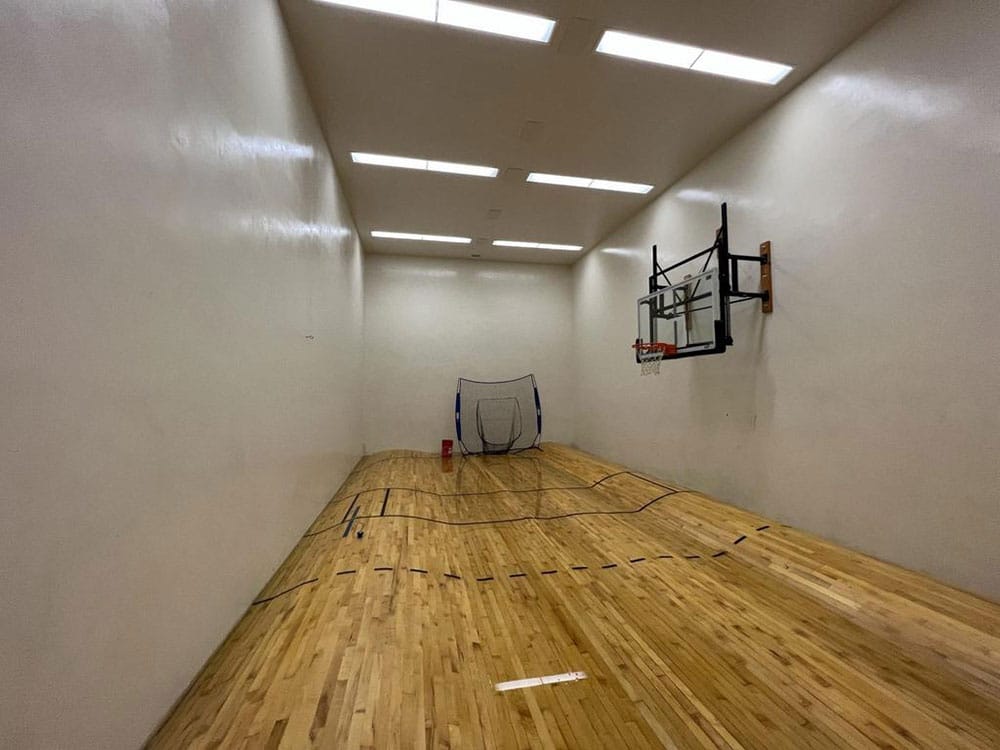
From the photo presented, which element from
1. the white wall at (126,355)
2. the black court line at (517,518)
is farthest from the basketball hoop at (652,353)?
the white wall at (126,355)

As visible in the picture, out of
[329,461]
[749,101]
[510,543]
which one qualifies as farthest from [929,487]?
[329,461]

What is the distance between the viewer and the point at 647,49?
9.14ft

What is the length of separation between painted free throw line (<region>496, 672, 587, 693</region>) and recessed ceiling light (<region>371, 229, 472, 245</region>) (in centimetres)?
594

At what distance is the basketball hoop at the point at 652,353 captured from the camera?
4.12 metres

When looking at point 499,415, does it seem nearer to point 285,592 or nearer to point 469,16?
point 285,592

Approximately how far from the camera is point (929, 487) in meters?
2.22

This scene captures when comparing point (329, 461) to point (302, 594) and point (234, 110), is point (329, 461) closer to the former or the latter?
point (302, 594)

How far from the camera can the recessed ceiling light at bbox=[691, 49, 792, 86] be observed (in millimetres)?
2859

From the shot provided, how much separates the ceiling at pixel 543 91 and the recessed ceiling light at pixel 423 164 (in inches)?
3.8

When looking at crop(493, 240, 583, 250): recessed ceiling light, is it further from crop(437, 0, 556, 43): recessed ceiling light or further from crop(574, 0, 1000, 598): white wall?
crop(437, 0, 556, 43): recessed ceiling light

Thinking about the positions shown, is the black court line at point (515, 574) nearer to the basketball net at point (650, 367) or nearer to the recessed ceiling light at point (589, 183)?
the basketball net at point (650, 367)

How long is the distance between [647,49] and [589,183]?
1908 mm

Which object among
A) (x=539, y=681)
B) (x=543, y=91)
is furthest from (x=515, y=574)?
(x=543, y=91)

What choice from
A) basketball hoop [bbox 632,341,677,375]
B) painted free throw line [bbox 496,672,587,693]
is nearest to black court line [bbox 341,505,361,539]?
painted free throw line [bbox 496,672,587,693]
